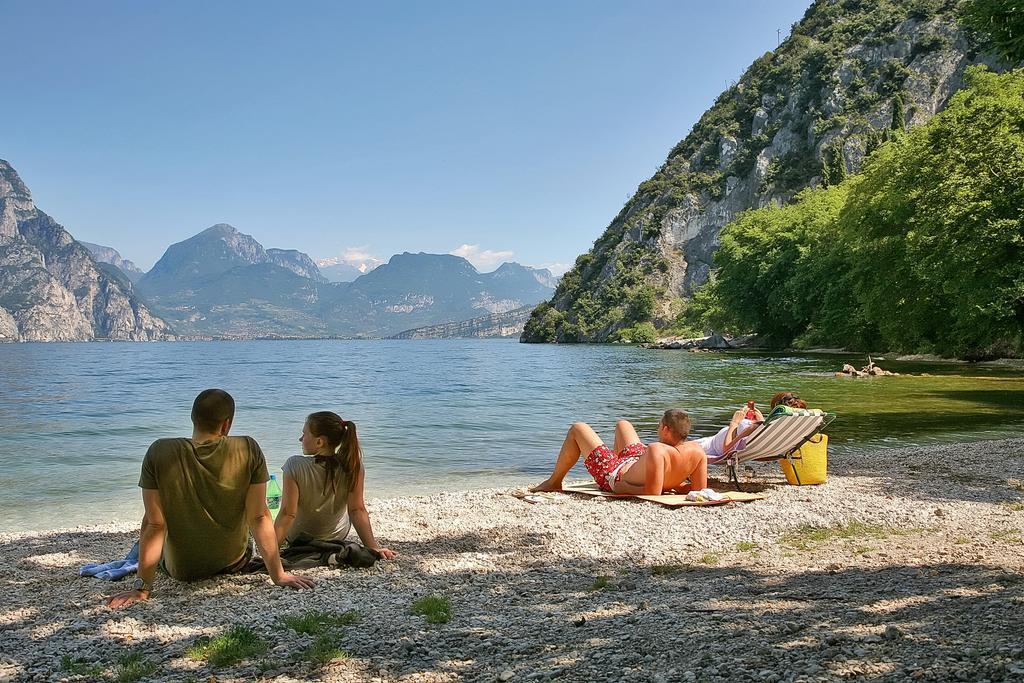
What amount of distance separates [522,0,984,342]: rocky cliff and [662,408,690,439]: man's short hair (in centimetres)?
10823

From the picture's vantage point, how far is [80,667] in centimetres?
472

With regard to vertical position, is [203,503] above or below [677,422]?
below

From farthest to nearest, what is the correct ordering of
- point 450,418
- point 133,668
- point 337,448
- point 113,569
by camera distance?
point 450,418 → point 337,448 → point 113,569 → point 133,668

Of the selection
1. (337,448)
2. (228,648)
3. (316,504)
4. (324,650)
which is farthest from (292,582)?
(324,650)

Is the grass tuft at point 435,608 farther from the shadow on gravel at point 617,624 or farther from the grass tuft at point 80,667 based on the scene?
the grass tuft at point 80,667

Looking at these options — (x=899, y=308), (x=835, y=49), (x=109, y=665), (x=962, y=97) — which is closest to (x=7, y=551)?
(x=109, y=665)

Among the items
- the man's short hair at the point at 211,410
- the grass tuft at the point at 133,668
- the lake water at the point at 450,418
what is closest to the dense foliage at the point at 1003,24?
the lake water at the point at 450,418

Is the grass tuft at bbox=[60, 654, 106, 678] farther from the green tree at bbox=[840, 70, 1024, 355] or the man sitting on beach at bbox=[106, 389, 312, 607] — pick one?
the green tree at bbox=[840, 70, 1024, 355]

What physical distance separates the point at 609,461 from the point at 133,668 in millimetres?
7061

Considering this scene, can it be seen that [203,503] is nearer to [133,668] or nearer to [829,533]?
[133,668]

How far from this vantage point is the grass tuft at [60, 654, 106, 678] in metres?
4.62

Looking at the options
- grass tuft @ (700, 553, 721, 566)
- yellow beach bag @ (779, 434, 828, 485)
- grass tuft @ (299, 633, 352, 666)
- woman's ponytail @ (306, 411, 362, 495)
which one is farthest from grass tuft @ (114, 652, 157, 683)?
yellow beach bag @ (779, 434, 828, 485)

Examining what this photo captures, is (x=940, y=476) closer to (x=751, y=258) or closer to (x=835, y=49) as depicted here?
(x=751, y=258)

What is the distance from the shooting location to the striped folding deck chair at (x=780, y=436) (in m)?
11.1
